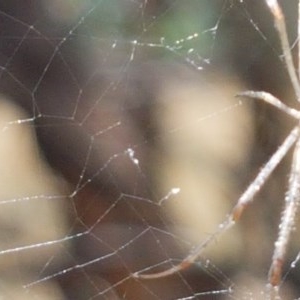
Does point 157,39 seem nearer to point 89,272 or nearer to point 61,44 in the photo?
point 61,44

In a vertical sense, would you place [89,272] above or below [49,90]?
below

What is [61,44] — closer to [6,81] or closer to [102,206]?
[6,81]

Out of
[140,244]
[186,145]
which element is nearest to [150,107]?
[186,145]

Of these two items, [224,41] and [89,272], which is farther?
[89,272]

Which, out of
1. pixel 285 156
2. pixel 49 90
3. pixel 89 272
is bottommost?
pixel 89 272

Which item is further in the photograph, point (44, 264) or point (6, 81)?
point (44, 264)

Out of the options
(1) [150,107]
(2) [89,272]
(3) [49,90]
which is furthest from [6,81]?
(2) [89,272]
